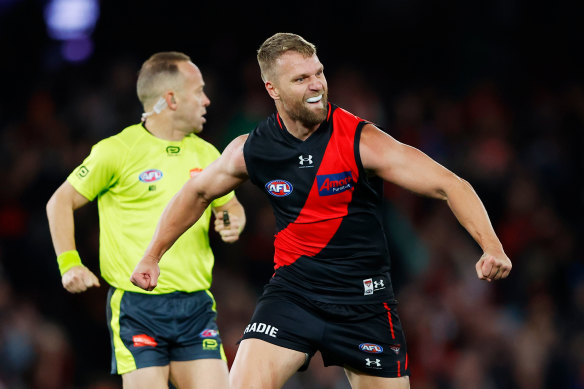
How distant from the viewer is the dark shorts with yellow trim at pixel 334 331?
15.8 ft

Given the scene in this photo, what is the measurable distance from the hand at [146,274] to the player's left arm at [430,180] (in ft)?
4.43

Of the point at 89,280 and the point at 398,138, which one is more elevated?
the point at 398,138

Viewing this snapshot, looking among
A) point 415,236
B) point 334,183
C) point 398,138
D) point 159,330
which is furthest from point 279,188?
point 398,138

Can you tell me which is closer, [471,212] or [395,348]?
[471,212]

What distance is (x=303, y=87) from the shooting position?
4738 mm

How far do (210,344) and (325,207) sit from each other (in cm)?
131

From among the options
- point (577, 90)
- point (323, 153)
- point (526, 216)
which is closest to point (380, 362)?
point (323, 153)

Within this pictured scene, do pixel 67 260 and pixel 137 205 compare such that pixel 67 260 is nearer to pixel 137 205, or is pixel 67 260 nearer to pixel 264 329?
pixel 137 205

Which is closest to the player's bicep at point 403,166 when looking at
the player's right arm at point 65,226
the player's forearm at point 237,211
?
the player's forearm at point 237,211

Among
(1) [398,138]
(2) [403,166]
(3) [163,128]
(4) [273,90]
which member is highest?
(1) [398,138]

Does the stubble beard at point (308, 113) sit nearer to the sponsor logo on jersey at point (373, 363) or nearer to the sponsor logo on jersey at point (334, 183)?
the sponsor logo on jersey at point (334, 183)

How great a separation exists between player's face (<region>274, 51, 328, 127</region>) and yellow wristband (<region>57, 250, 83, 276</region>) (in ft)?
5.60

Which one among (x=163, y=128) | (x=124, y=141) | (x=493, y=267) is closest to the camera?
(x=493, y=267)

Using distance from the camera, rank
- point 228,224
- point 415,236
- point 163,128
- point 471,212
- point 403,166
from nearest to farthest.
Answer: point 471,212 < point 403,166 < point 228,224 < point 163,128 < point 415,236
